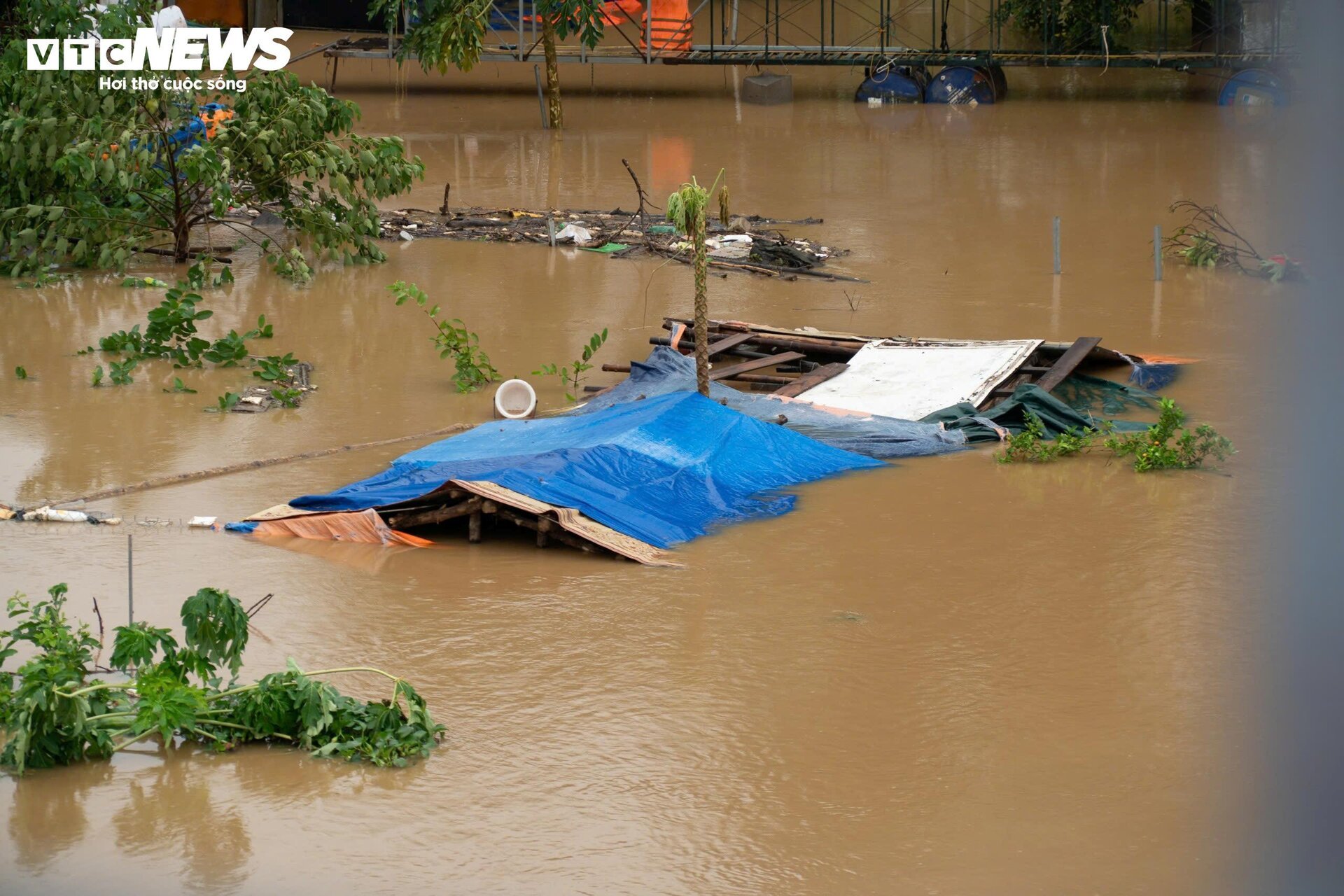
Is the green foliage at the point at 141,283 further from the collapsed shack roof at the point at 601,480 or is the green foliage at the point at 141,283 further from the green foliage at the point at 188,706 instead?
the green foliage at the point at 188,706

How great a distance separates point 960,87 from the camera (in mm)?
26328

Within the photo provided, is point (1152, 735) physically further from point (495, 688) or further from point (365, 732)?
point (365, 732)

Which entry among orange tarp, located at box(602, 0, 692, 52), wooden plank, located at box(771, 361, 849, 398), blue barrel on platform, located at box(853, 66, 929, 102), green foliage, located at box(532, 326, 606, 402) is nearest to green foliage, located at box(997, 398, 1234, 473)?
wooden plank, located at box(771, 361, 849, 398)

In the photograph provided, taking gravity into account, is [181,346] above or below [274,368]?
above

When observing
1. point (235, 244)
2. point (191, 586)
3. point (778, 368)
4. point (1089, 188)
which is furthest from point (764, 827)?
point (1089, 188)

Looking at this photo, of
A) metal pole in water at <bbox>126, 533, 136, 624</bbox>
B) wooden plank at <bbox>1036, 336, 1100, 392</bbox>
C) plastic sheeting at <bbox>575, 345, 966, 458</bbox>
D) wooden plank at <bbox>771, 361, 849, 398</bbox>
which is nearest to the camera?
metal pole in water at <bbox>126, 533, 136, 624</bbox>

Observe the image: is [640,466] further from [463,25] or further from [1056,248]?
[463,25]

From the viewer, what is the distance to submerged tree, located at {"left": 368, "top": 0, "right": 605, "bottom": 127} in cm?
2159

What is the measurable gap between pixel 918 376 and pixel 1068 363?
3.85 ft

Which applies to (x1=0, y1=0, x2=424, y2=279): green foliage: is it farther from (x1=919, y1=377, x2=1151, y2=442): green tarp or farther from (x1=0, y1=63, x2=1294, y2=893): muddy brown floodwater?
(x1=919, y1=377, x2=1151, y2=442): green tarp

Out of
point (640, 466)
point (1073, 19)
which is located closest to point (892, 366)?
point (640, 466)

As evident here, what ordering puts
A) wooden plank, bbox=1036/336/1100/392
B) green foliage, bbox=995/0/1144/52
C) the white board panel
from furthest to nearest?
green foliage, bbox=995/0/1144/52
wooden plank, bbox=1036/336/1100/392
the white board panel

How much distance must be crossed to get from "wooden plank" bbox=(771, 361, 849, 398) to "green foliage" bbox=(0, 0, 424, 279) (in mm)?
5843

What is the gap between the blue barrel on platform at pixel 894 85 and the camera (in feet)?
87.3
